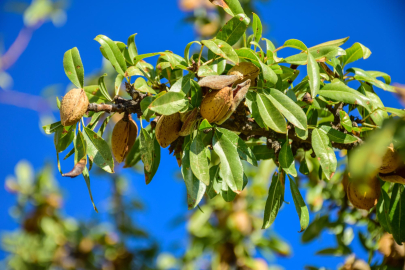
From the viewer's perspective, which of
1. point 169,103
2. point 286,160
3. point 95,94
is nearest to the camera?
point 169,103

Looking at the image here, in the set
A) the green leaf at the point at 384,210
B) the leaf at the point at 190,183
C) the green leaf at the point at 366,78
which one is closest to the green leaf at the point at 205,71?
the leaf at the point at 190,183

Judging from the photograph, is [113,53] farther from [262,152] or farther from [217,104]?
[262,152]

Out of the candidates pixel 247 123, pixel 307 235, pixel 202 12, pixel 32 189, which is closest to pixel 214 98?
pixel 247 123

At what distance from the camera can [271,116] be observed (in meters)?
0.74

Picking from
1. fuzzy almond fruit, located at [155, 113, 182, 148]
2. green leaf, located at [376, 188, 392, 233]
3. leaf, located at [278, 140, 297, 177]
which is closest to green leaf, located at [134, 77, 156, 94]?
fuzzy almond fruit, located at [155, 113, 182, 148]

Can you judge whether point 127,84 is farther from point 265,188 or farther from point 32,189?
point 32,189

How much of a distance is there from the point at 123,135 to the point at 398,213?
718 millimetres

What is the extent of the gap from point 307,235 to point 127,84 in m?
1.15

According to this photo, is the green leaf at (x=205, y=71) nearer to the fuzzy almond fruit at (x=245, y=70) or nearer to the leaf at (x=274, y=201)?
the fuzzy almond fruit at (x=245, y=70)

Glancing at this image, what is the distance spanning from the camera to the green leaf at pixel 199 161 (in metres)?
0.68

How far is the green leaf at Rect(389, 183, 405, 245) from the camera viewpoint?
0.88 meters

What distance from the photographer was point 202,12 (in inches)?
106

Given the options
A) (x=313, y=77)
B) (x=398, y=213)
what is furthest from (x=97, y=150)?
(x=398, y=213)

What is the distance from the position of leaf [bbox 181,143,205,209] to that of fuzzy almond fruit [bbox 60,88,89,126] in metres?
0.24
